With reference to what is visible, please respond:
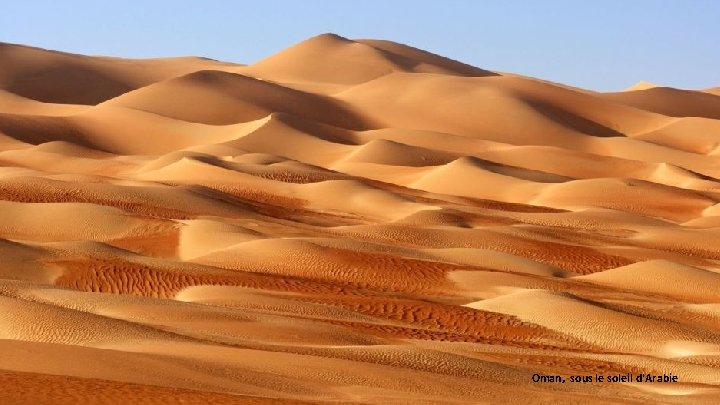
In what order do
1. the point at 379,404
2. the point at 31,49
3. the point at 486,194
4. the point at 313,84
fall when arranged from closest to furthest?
the point at 379,404 < the point at 486,194 < the point at 313,84 < the point at 31,49

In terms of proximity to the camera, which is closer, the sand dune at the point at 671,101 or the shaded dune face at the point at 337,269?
the shaded dune face at the point at 337,269

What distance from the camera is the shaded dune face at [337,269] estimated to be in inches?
464

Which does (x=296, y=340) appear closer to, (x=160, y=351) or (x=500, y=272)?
(x=160, y=351)

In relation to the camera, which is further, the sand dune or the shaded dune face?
the sand dune

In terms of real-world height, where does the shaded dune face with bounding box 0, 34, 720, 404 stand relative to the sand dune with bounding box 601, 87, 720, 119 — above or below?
below

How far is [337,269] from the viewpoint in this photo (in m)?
24.2

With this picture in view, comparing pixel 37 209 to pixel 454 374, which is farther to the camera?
pixel 37 209

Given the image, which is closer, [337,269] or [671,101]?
[337,269]

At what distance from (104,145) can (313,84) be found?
150 feet

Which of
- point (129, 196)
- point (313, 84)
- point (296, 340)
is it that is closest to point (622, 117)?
point (313, 84)

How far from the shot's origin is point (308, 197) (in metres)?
41.3

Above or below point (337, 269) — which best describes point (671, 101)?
above

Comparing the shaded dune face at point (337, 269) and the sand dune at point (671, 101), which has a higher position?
the sand dune at point (671, 101)

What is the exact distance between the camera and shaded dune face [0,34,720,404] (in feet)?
38.7
